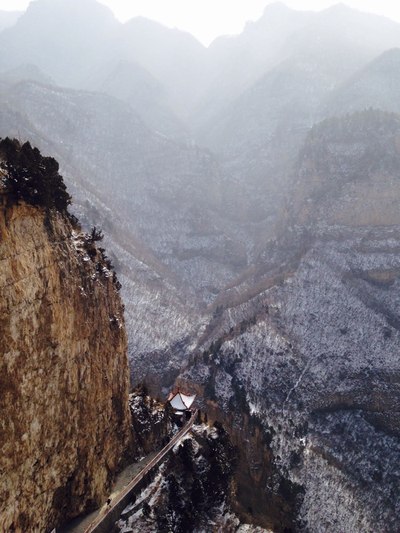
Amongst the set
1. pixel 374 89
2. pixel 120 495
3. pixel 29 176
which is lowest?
pixel 120 495

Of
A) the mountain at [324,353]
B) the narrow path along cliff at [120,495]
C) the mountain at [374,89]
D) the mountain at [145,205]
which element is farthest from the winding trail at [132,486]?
the mountain at [374,89]

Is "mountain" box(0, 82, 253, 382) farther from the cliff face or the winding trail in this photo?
the cliff face

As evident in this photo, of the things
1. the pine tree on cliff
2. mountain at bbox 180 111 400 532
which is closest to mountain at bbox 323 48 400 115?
mountain at bbox 180 111 400 532

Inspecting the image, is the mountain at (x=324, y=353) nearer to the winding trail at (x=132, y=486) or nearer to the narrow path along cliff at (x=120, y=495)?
the winding trail at (x=132, y=486)

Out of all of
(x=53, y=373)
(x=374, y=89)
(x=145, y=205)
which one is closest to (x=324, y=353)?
(x=53, y=373)

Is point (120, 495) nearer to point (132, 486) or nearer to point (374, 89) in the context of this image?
point (132, 486)

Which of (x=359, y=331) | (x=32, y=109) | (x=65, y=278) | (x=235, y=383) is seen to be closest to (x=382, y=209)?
(x=359, y=331)

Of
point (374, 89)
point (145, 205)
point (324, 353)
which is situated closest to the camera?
point (324, 353)
